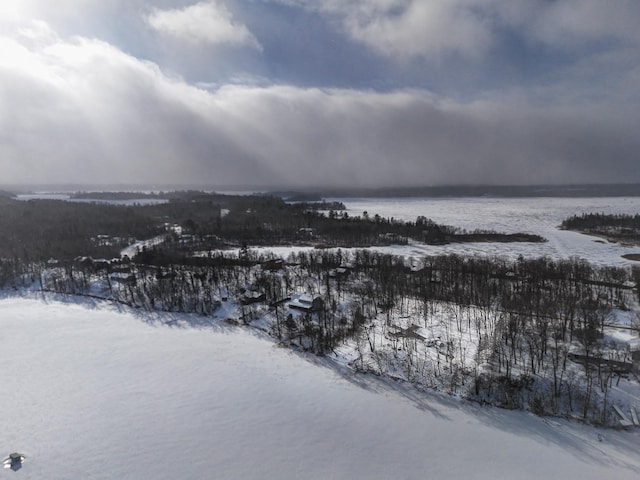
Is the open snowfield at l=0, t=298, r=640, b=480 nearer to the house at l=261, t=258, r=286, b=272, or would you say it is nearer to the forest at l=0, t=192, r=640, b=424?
the forest at l=0, t=192, r=640, b=424

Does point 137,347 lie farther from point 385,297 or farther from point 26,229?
point 26,229

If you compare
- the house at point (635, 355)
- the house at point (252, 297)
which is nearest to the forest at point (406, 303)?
the house at point (252, 297)

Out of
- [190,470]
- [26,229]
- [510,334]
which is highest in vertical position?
[26,229]

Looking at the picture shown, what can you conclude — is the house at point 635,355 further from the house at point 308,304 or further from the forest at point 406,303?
the house at point 308,304

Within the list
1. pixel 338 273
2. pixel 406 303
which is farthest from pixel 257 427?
pixel 338 273

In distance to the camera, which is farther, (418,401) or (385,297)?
(385,297)

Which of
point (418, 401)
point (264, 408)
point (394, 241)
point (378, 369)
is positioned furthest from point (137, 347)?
point (394, 241)
